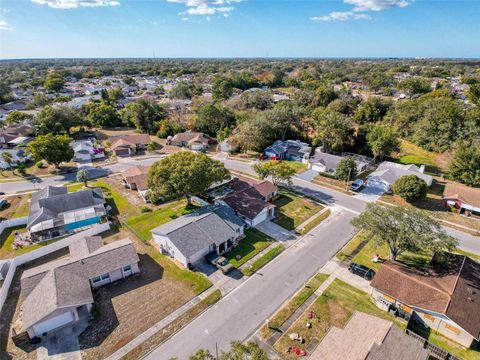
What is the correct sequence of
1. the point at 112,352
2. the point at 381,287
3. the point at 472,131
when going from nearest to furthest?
the point at 112,352, the point at 381,287, the point at 472,131

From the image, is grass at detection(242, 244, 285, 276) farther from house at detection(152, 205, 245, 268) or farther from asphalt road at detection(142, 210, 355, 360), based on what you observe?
house at detection(152, 205, 245, 268)

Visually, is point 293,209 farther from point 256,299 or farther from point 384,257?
point 256,299

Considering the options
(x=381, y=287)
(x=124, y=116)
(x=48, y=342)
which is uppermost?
(x=124, y=116)

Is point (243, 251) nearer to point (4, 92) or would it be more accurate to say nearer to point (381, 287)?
point (381, 287)

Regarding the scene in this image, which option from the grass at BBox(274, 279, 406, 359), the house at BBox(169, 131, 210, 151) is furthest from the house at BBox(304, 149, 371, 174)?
the grass at BBox(274, 279, 406, 359)

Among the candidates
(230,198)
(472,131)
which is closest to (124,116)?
(230,198)

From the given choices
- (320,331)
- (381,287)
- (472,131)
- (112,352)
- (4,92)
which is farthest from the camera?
(4,92)

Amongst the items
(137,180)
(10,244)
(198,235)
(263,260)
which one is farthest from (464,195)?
(10,244)
